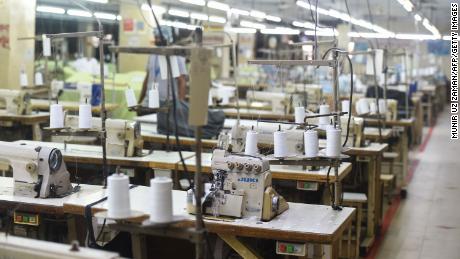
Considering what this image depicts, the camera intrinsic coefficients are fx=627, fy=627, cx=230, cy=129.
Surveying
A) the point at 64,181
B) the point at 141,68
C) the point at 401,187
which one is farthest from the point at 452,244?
the point at 141,68

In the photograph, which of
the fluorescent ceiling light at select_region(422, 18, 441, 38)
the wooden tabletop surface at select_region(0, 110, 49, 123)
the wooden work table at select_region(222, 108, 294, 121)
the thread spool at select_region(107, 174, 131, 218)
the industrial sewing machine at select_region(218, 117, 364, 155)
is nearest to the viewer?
the thread spool at select_region(107, 174, 131, 218)

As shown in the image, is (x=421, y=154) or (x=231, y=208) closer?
(x=231, y=208)

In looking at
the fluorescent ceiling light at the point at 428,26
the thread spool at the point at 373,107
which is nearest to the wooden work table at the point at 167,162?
the thread spool at the point at 373,107

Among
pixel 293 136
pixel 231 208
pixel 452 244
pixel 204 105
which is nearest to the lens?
pixel 204 105

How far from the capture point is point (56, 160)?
12.3ft

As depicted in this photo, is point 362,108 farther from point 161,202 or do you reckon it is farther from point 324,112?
point 161,202

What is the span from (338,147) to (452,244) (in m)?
2.63

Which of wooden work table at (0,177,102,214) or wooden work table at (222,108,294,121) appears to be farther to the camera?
wooden work table at (222,108,294,121)

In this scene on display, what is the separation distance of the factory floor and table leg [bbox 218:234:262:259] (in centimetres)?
236

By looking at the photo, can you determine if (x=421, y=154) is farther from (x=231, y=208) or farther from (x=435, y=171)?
(x=231, y=208)

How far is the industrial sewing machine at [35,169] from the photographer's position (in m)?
3.71

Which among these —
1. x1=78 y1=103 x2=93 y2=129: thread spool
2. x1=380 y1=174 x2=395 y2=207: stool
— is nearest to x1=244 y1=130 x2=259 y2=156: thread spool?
x1=78 y1=103 x2=93 y2=129: thread spool

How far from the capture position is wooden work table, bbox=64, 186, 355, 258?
315 centimetres

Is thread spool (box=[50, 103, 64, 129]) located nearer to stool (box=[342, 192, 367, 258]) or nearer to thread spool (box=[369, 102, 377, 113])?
stool (box=[342, 192, 367, 258])
